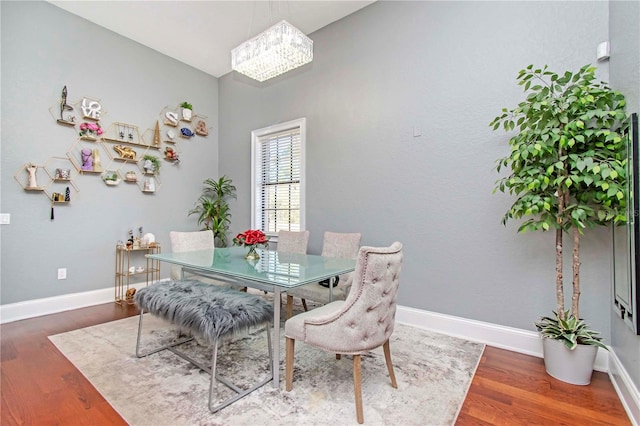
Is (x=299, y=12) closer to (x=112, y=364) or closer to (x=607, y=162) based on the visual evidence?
(x=607, y=162)

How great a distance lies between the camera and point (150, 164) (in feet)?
13.7

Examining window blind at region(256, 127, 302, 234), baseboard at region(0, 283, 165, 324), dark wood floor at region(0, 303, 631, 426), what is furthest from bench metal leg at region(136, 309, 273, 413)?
window blind at region(256, 127, 302, 234)

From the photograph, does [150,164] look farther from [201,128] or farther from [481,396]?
[481,396]

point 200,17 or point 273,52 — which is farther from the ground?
point 200,17

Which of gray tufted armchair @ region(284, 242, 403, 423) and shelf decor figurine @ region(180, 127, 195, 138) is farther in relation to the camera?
shelf decor figurine @ region(180, 127, 195, 138)

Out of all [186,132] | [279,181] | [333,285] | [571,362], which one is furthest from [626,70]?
[186,132]

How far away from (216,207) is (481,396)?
430 centimetres

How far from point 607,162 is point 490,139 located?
887 millimetres

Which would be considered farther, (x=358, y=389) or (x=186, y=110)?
(x=186, y=110)

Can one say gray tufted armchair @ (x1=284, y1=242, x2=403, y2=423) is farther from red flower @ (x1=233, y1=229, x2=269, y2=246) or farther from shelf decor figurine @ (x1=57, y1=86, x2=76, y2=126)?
shelf decor figurine @ (x1=57, y1=86, x2=76, y2=126)

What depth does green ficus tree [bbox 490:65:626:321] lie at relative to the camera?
1.77m


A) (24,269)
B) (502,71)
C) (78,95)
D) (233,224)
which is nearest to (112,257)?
(24,269)

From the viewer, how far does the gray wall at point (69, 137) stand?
308cm

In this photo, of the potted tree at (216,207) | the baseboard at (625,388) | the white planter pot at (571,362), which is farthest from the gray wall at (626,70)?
the potted tree at (216,207)
